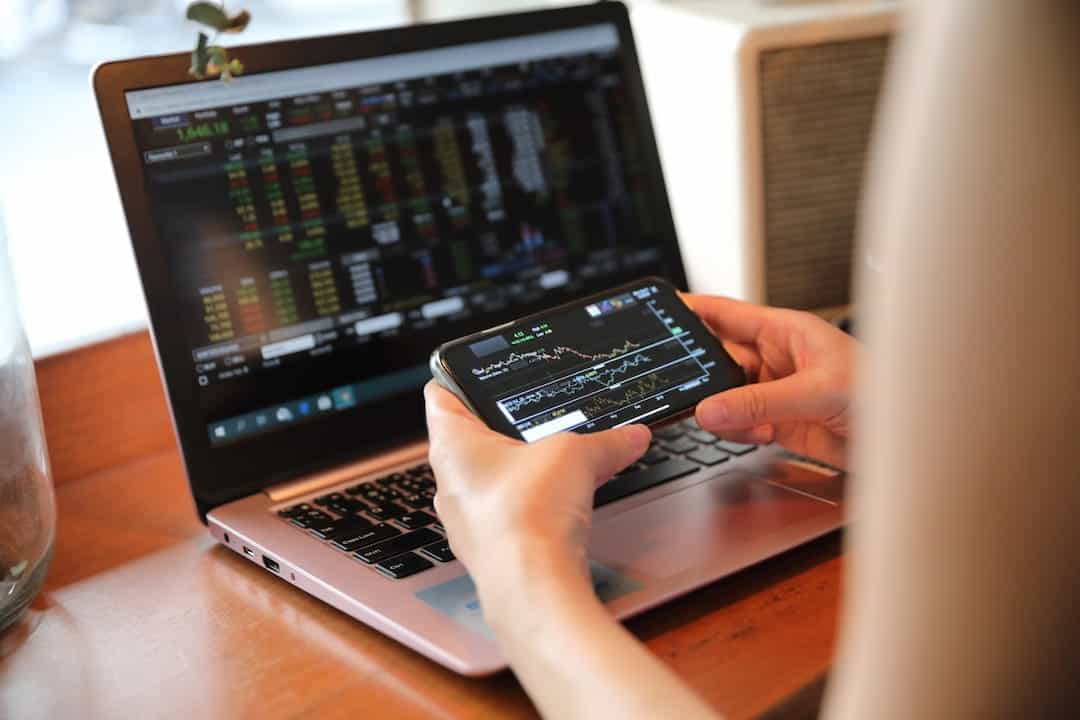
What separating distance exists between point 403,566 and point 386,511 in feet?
0.29

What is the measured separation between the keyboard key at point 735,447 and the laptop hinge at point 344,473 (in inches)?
8.6

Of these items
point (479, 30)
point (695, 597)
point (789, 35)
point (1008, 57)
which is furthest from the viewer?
point (789, 35)

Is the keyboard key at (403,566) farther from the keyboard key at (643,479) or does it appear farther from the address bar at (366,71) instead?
the address bar at (366,71)

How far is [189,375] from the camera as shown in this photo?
0.82 metres

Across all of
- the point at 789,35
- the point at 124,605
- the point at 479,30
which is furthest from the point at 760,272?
the point at 124,605

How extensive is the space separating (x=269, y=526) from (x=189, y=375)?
123mm

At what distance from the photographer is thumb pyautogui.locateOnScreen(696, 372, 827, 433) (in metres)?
0.72

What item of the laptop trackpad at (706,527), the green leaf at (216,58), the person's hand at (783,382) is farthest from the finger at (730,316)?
the green leaf at (216,58)

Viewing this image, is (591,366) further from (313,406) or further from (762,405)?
(313,406)

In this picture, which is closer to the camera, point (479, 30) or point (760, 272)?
point (479, 30)

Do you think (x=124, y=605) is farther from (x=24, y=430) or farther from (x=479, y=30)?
(x=479, y=30)

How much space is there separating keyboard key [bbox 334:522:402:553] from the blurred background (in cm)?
37

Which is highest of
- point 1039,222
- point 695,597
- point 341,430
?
point 1039,222

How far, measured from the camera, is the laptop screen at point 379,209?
0.83 meters
